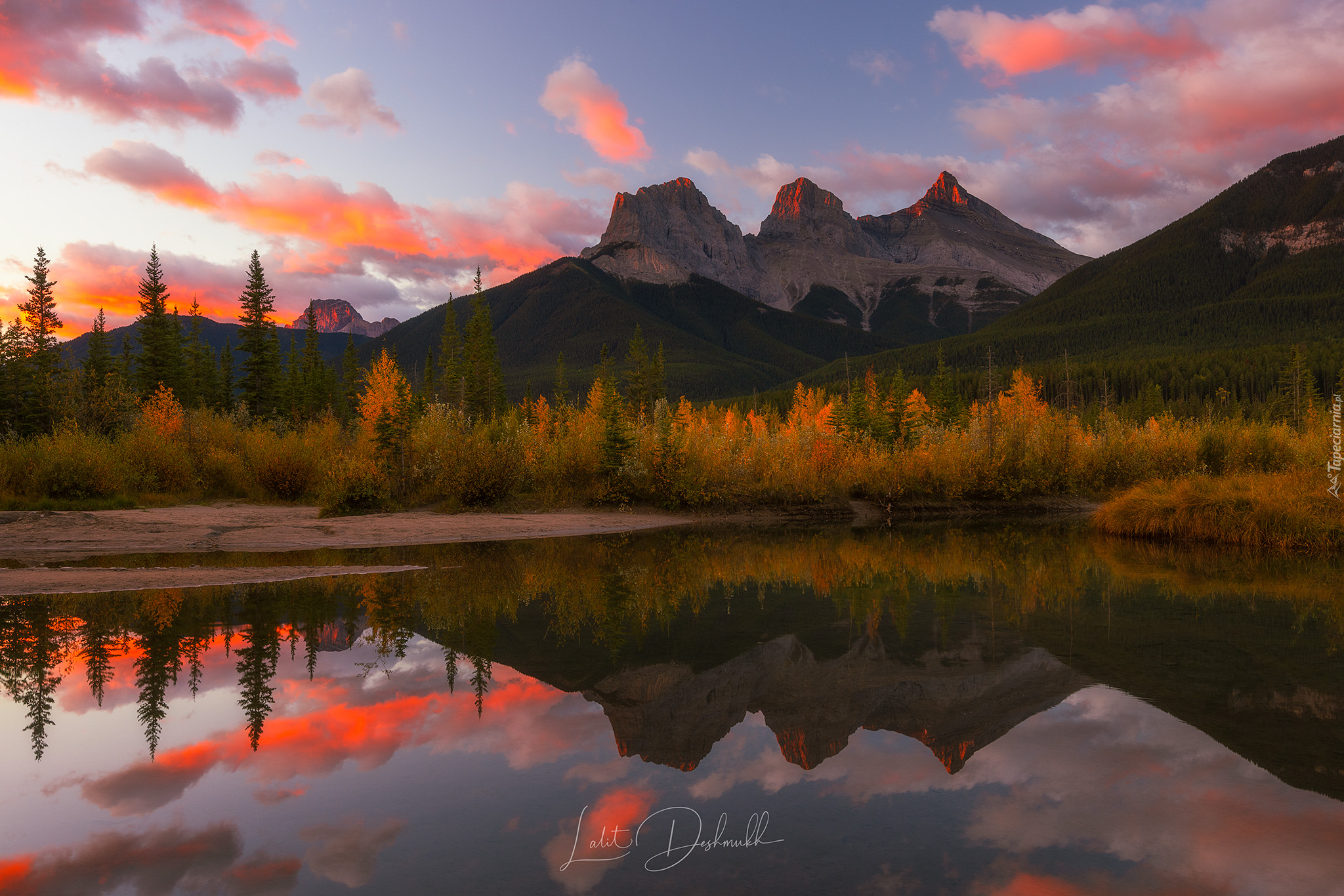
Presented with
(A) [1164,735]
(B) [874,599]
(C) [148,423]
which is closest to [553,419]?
(C) [148,423]

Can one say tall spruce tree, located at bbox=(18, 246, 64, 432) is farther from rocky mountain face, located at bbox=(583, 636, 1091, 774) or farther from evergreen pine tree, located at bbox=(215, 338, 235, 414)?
Result: rocky mountain face, located at bbox=(583, 636, 1091, 774)

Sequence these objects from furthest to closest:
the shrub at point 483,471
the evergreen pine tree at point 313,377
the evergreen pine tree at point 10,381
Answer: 1. the evergreen pine tree at point 313,377
2. the evergreen pine tree at point 10,381
3. the shrub at point 483,471

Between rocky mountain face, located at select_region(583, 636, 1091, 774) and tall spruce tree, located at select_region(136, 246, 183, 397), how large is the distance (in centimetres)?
5862

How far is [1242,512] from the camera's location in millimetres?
24109

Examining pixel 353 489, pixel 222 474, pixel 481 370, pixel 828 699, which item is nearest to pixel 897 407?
pixel 481 370

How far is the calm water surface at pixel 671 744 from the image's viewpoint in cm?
546

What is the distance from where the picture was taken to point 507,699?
9.35 meters

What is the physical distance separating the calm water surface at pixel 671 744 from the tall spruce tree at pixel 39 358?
38.2 m

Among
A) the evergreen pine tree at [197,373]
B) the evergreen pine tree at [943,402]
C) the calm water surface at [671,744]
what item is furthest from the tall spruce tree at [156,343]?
the evergreen pine tree at [943,402]

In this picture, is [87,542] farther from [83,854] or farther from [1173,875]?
[1173,875]

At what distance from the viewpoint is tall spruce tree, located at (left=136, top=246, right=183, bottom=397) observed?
181 feet

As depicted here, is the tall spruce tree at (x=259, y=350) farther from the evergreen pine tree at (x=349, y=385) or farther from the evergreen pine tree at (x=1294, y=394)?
the evergreen pine tree at (x=1294, y=394)

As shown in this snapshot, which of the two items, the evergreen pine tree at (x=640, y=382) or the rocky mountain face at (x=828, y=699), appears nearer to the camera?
the rocky mountain face at (x=828, y=699)

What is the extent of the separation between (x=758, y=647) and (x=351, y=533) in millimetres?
19479
